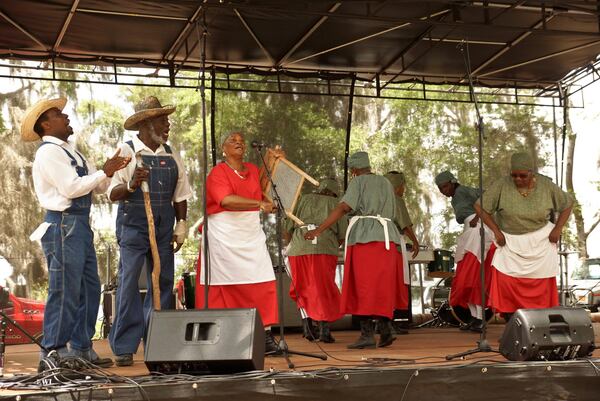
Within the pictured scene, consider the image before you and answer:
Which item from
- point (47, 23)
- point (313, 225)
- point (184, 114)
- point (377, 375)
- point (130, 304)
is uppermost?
point (184, 114)

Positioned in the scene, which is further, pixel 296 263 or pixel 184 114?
pixel 184 114

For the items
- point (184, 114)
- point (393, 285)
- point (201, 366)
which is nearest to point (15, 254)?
point (184, 114)

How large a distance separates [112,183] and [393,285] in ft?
8.73

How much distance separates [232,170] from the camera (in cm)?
671

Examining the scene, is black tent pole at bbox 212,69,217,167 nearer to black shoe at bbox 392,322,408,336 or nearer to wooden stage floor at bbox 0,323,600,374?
wooden stage floor at bbox 0,323,600,374

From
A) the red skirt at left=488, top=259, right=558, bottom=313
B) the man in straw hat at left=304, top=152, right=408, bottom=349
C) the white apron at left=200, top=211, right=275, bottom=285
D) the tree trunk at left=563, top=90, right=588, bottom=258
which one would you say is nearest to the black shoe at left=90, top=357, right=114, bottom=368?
the white apron at left=200, top=211, right=275, bottom=285

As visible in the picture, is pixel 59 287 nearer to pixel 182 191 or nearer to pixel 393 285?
pixel 182 191

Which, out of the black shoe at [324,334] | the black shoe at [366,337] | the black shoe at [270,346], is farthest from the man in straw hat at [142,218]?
the black shoe at [324,334]

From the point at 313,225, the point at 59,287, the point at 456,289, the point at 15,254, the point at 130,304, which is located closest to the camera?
the point at 59,287

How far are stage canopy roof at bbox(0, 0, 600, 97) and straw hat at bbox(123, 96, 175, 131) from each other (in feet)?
5.84

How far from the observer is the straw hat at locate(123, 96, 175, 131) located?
21.1 feet

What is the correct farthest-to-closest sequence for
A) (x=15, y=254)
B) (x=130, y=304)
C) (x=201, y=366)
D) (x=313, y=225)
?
1. (x=15, y=254)
2. (x=313, y=225)
3. (x=130, y=304)
4. (x=201, y=366)

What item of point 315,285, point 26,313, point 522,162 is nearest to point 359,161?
point 522,162

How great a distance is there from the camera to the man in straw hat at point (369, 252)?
24.4 feet
